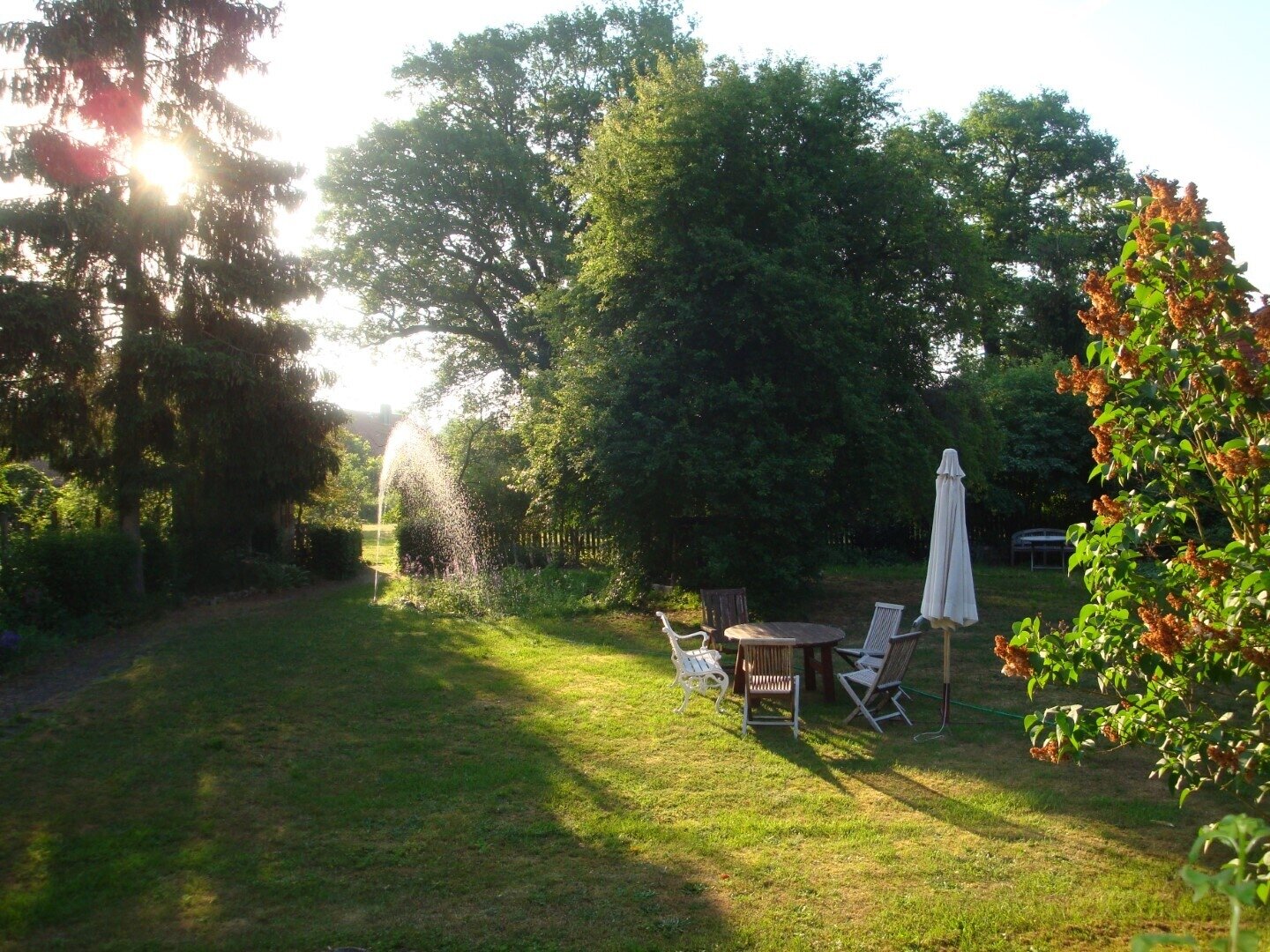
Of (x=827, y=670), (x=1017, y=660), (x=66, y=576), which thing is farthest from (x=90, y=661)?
(x=1017, y=660)

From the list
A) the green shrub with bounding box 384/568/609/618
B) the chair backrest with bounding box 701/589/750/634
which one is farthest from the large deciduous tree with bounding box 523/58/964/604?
the chair backrest with bounding box 701/589/750/634

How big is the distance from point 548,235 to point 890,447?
15.0m

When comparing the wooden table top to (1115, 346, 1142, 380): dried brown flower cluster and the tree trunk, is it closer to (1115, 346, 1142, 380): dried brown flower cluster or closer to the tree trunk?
(1115, 346, 1142, 380): dried brown flower cluster

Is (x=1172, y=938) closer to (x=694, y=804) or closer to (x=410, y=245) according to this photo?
(x=694, y=804)

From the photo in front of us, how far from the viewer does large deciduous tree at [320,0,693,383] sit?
2466cm

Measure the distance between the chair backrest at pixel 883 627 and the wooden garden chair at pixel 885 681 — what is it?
29.4 inches

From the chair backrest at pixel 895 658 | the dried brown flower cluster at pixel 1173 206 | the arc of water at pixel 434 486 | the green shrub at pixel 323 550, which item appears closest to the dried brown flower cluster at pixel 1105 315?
the dried brown flower cluster at pixel 1173 206

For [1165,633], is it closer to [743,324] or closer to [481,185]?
[743,324]

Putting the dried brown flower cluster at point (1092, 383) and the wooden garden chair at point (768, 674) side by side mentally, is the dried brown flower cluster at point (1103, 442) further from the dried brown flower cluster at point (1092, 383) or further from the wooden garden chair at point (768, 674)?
the wooden garden chair at point (768, 674)

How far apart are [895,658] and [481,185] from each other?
20.1 meters

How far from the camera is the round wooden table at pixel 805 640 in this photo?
9406 mm

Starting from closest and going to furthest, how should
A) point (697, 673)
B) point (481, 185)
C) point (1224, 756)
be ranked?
point (1224, 756), point (697, 673), point (481, 185)

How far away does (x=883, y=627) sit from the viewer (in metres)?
10.1

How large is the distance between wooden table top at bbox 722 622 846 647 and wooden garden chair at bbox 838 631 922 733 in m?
0.47
